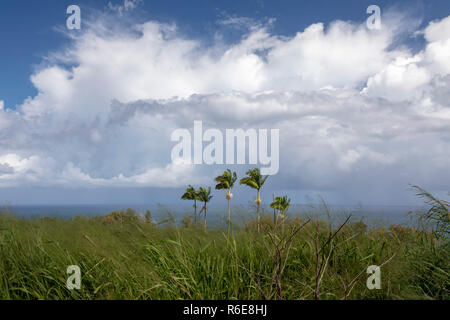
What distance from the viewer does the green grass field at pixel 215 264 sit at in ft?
13.6

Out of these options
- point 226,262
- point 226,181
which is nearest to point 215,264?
point 226,262

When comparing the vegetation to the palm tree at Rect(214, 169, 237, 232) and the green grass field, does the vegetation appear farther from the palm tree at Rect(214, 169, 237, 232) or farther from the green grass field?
the palm tree at Rect(214, 169, 237, 232)

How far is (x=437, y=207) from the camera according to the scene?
5.68m

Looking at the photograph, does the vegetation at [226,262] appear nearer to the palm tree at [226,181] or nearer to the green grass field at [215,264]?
the green grass field at [215,264]

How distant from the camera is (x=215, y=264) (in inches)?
191

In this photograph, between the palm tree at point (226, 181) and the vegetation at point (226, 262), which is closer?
the vegetation at point (226, 262)

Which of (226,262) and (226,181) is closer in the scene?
(226,262)

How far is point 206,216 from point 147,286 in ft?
7.31

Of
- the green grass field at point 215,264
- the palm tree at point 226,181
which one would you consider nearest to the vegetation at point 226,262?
the green grass field at point 215,264

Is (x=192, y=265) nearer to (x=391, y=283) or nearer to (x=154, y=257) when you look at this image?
(x=154, y=257)

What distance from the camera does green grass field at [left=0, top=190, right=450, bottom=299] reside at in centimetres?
416

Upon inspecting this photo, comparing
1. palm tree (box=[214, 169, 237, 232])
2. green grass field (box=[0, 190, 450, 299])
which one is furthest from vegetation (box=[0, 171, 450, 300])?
palm tree (box=[214, 169, 237, 232])

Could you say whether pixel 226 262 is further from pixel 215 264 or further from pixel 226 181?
pixel 226 181
